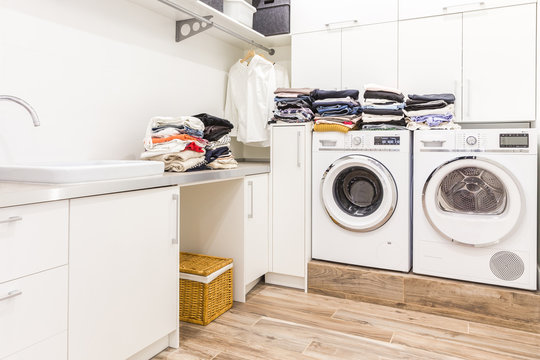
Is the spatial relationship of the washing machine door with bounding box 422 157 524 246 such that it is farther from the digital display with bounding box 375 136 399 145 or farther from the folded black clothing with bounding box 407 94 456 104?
the folded black clothing with bounding box 407 94 456 104

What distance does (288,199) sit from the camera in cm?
278

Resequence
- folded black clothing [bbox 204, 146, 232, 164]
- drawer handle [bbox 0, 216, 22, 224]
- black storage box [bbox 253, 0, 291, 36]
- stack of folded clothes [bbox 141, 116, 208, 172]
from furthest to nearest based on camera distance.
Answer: black storage box [bbox 253, 0, 291, 36] → folded black clothing [bbox 204, 146, 232, 164] → stack of folded clothes [bbox 141, 116, 208, 172] → drawer handle [bbox 0, 216, 22, 224]

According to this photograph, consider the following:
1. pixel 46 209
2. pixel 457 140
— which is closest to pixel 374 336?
pixel 457 140

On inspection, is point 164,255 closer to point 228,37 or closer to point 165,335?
point 165,335

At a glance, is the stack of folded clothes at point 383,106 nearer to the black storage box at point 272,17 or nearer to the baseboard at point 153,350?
the black storage box at point 272,17

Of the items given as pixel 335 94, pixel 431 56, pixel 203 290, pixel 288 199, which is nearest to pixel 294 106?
pixel 335 94

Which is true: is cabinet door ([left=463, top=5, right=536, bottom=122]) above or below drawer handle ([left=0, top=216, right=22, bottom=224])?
above

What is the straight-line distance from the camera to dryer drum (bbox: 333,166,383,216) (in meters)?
2.62

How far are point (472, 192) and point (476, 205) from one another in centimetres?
8

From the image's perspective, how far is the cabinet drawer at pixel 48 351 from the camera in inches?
48.4

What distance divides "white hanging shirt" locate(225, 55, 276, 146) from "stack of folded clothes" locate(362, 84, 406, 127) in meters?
0.79

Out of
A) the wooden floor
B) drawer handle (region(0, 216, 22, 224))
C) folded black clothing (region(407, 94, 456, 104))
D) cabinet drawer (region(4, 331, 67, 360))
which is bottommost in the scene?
the wooden floor

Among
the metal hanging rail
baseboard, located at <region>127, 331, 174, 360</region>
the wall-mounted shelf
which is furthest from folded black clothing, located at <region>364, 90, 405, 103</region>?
baseboard, located at <region>127, 331, 174, 360</region>

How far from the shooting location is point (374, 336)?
2.10m
